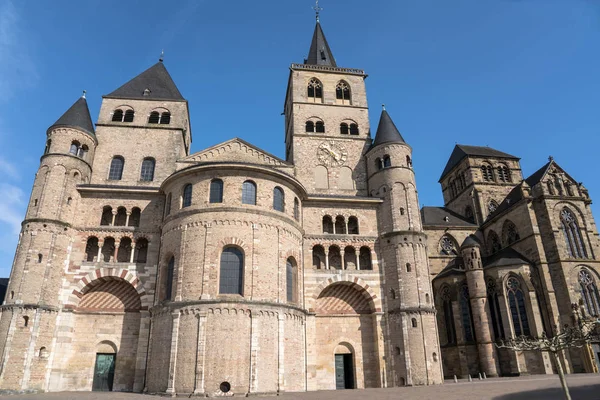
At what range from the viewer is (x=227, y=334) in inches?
821

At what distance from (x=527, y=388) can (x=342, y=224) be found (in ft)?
49.0

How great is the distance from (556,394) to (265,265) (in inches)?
579

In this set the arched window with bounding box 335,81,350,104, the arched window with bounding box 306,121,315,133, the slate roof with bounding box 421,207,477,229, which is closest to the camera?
the arched window with bounding box 306,121,315,133

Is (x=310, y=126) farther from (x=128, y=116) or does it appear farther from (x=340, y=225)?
(x=128, y=116)

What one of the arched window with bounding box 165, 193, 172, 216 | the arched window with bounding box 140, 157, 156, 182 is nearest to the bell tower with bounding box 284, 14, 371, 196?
the arched window with bounding box 165, 193, 172, 216

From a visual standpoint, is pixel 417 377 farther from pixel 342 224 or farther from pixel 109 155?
pixel 109 155

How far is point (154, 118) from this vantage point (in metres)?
33.9

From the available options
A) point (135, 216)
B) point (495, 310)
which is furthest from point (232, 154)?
point (495, 310)

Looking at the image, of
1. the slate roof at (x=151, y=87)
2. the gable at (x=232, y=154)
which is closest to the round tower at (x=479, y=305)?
the gable at (x=232, y=154)

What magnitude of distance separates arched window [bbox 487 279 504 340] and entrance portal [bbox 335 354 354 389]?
13.4 m

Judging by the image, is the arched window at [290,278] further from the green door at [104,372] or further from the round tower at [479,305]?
the round tower at [479,305]

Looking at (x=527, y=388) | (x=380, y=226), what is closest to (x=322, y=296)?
(x=380, y=226)

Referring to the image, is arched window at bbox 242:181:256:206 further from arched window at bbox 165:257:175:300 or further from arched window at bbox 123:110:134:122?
arched window at bbox 123:110:134:122

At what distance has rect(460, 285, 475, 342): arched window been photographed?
33.4m
